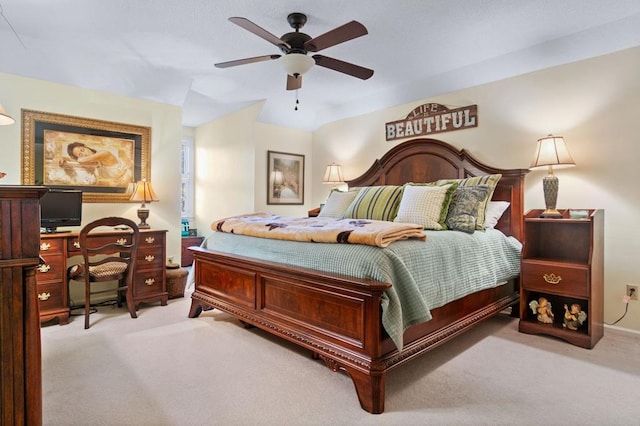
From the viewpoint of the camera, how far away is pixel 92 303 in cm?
368

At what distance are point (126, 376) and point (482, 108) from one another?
3.88 m

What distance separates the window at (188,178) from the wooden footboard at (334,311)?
3.43m

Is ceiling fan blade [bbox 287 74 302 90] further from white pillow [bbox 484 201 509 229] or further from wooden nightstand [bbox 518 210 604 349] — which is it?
wooden nightstand [bbox 518 210 604 349]

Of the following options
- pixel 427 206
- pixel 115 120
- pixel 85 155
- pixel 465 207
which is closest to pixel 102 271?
pixel 85 155

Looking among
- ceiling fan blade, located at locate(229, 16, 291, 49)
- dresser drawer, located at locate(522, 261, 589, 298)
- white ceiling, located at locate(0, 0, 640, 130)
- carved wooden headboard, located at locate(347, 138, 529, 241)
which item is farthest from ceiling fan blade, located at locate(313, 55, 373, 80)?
dresser drawer, located at locate(522, 261, 589, 298)

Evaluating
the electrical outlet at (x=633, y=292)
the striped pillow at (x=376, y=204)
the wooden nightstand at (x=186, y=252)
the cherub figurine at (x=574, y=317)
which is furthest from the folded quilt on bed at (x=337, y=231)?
the wooden nightstand at (x=186, y=252)

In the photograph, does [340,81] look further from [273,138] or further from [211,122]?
[211,122]

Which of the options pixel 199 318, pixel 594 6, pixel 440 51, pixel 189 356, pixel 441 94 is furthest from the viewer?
pixel 441 94

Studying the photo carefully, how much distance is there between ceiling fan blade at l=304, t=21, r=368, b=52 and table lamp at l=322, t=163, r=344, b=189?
2.46 metres

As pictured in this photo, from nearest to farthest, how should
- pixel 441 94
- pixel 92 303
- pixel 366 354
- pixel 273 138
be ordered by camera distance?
pixel 366 354
pixel 92 303
pixel 441 94
pixel 273 138

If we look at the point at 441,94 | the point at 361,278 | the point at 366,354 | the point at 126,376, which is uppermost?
the point at 441,94

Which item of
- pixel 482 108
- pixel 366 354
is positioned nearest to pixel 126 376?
pixel 366 354

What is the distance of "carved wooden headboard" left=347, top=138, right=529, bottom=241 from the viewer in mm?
3379

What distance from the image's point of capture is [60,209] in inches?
130
